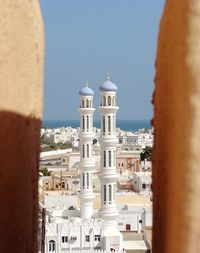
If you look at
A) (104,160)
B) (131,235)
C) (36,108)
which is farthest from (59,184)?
(36,108)

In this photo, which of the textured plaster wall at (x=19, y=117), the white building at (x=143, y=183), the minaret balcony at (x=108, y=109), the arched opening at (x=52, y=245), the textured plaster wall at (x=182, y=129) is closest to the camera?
the textured plaster wall at (x=182, y=129)

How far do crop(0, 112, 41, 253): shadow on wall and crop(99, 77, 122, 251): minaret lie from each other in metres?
12.5

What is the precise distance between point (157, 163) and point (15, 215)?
1.37ft

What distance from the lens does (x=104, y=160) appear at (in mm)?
14539

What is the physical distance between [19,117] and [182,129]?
19.8 inches

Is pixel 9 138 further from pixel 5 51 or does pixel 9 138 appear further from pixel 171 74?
pixel 171 74

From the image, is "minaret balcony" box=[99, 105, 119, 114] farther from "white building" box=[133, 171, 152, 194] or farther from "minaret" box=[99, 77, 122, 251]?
"white building" box=[133, 171, 152, 194]

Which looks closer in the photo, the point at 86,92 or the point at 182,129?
the point at 182,129

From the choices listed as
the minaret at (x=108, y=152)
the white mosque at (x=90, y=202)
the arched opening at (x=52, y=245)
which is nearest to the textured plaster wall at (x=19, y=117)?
the white mosque at (x=90, y=202)

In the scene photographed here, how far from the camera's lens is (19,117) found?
1.83 metres

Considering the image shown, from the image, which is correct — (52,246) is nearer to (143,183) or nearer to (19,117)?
(143,183)

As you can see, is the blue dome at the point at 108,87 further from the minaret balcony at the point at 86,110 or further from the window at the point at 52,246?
the window at the point at 52,246

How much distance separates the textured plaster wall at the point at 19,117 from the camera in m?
1.79

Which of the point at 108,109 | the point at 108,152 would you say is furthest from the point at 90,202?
the point at 108,109
